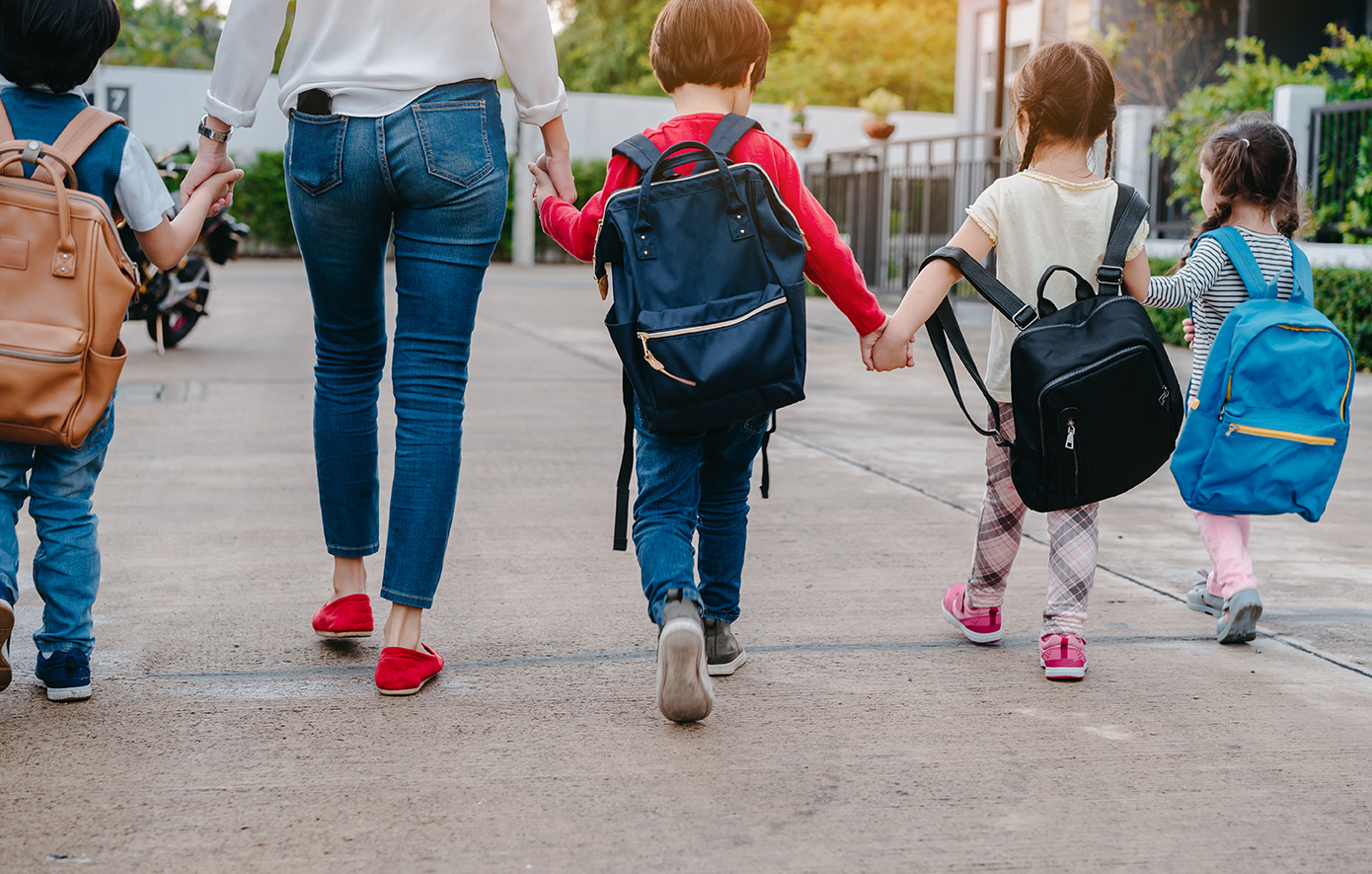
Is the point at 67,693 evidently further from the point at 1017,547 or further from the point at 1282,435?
the point at 1282,435

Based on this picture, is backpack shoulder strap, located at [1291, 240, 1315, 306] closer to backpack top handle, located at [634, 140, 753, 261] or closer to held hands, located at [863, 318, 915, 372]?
held hands, located at [863, 318, 915, 372]

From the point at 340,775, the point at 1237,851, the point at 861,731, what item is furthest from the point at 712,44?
the point at 1237,851

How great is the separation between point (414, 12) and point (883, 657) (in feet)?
5.85

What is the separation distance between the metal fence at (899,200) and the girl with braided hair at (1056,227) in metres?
13.2

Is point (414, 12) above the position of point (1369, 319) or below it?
above

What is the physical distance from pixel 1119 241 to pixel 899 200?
16322mm

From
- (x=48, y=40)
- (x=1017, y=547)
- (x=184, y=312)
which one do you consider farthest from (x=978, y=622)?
(x=184, y=312)

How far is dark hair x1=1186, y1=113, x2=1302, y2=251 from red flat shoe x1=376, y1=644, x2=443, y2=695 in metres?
2.25

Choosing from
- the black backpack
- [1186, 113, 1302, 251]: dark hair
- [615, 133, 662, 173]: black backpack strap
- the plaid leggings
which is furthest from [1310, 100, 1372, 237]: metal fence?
[615, 133, 662, 173]: black backpack strap

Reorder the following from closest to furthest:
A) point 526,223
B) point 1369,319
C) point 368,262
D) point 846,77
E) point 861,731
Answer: point 861,731, point 368,262, point 1369,319, point 526,223, point 846,77

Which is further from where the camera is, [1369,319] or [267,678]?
[1369,319]

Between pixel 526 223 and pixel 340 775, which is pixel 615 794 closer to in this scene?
pixel 340 775

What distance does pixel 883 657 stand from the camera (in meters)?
3.25

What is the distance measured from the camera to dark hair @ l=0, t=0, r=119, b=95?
2.69 m
